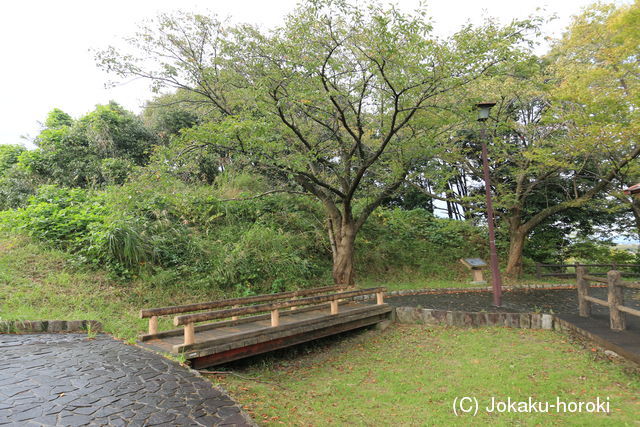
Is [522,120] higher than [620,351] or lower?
higher

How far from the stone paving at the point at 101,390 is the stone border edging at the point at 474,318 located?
233 inches

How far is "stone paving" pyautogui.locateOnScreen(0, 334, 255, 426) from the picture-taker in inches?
130

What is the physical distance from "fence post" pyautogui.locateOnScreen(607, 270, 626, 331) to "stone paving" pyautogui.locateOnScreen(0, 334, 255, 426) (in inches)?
257

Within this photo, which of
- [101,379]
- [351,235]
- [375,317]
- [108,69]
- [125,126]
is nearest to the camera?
[101,379]

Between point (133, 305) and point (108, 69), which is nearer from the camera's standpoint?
point (133, 305)

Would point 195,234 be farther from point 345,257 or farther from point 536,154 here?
point 536,154

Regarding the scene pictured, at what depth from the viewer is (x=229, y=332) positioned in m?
6.16

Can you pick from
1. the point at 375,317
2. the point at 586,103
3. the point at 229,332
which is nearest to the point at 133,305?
the point at 229,332

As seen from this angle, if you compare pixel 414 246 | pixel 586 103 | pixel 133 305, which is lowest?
pixel 133 305

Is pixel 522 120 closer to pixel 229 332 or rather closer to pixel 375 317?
pixel 375 317

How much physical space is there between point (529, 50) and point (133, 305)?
36.7 feet

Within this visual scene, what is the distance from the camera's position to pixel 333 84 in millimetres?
9281

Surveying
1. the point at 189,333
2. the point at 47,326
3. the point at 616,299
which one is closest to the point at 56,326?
the point at 47,326

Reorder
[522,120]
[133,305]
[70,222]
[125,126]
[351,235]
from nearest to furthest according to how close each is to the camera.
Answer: [133,305], [70,222], [351,235], [522,120], [125,126]
